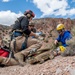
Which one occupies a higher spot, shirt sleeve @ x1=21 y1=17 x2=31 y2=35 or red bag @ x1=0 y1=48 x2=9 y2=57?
shirt sleeve @ x1=21 y1=17 x2=31 y2=35

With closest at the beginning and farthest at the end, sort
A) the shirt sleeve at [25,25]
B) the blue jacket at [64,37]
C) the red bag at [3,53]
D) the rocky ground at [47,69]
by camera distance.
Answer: the rocky ground at [47,69], the red bag at [3,53], the shirt sleeve at [25,25], the blue jacket at [64,37]

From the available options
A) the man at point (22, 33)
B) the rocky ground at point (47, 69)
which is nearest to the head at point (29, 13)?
the man at point (22, 33)

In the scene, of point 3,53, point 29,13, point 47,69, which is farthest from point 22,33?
point 47,69

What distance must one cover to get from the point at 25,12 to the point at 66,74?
4.43 meters

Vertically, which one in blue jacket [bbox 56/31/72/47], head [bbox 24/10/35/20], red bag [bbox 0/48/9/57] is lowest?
red bag [bbox 0/48/9/57]

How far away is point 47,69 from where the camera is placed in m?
7.34

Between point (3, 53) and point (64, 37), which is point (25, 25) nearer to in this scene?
point (3, 53)

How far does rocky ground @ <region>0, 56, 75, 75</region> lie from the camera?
22.4ft

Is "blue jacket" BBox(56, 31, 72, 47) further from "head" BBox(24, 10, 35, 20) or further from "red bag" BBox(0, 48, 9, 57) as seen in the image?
"red bag" BBox(0, 48, 9, 57)

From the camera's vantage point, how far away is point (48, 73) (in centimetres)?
700

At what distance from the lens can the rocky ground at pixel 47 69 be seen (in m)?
6.84

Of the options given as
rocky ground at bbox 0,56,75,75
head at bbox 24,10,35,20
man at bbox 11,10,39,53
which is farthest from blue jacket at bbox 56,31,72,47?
rocky ground at bbox 0,56,75,75

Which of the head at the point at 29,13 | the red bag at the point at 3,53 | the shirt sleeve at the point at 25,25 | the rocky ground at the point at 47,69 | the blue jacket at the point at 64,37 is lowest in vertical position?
the rocky ground at the point at 47,69

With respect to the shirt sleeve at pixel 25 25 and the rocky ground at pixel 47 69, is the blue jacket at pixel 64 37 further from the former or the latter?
the rocky ground at pixel 47 69
